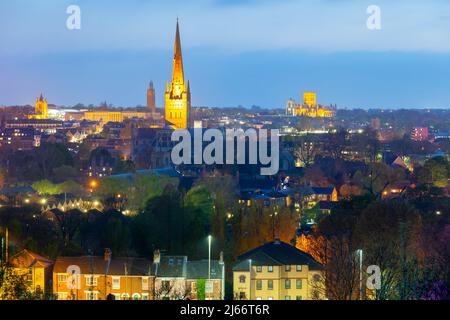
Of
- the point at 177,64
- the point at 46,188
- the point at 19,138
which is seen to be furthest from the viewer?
the point at 177,64

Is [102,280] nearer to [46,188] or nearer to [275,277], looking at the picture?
[275,277]

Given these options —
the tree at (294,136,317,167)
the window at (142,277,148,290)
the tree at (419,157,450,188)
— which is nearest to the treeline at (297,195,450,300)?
the window at (142,277,148,290)

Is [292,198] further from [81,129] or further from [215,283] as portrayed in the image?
[81,129]

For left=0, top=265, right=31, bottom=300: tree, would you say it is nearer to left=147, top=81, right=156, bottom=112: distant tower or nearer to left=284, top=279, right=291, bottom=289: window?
left=284, top=279, right=291, bottom=289: window

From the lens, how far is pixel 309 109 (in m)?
152

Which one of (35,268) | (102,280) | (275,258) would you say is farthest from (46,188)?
(102,280)

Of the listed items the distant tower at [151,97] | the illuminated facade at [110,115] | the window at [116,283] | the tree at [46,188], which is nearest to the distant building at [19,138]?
the tree at [46,188]

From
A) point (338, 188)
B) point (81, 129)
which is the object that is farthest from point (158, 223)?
point (81, 129)

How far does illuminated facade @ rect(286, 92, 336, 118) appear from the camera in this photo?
150375mm

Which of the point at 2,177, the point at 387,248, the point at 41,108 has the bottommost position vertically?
the point at 2,177

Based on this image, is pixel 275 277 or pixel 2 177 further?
pixel 2 177

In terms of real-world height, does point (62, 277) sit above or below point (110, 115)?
below

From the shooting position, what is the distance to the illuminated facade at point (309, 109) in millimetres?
150375
